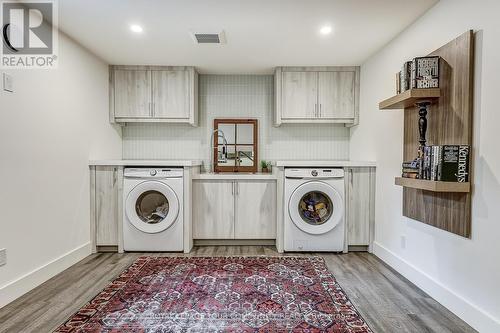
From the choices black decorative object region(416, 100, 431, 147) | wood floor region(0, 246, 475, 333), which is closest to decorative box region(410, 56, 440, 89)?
black decorative object region(416, 100, 431, 147)

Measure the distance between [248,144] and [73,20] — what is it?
8.16 feet

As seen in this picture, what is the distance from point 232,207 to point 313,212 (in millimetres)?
948

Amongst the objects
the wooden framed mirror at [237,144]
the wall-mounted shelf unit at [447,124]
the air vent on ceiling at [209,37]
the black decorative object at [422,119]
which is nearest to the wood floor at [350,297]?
the wall-mounted shelf unit at [447,124]

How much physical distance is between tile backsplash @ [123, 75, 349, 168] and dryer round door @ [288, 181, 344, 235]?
1.09 m

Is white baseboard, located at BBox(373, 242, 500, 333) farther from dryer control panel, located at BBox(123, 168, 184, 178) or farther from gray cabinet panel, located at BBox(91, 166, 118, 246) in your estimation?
gray cabinet panel, located at BBox(91, 166, 118, 246)

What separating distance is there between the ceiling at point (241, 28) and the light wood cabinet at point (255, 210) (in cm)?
152

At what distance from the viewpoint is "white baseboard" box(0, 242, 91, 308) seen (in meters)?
2.18

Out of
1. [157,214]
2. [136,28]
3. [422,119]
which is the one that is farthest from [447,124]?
[157,214]

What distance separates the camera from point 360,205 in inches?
136

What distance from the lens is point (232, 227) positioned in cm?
365

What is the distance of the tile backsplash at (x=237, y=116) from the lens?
434 cm

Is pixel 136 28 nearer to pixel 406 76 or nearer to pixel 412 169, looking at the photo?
pixel 406 76

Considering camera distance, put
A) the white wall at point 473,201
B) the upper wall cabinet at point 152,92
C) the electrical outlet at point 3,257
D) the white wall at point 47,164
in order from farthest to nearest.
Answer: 1. the upper wall cabinet at point 152,92
2. the white wall at point 47,164
3. the electrical outlet at point 3,257
4. the white wall at point 473,201

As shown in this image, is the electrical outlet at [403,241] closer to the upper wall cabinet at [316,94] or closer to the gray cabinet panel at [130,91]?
the upper wall cabinet at [316,94]
